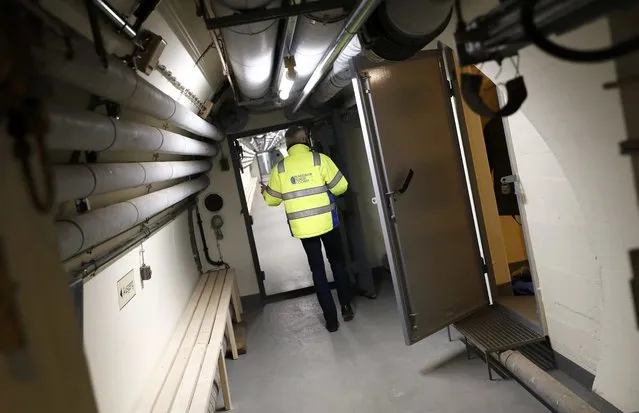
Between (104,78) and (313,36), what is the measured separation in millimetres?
1381

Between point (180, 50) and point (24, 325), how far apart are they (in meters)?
2.12

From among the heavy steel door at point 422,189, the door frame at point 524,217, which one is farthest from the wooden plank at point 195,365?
the door frame at point 524,217

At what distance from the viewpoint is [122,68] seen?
1.52m

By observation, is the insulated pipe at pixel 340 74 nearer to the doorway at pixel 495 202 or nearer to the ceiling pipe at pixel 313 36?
the ceiling pipe at pixel 313 36

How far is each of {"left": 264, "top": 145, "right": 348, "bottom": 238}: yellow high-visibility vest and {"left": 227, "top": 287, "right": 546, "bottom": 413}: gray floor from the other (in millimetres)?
964

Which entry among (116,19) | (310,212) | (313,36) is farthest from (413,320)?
(116,19)

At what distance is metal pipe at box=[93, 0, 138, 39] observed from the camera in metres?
1.49

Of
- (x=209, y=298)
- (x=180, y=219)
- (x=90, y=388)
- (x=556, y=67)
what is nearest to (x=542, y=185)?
(x=556, y=67)

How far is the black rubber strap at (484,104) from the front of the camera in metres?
1.14

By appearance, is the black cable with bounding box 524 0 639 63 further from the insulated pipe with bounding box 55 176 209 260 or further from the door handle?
the door handle

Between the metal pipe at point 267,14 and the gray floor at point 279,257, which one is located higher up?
the metal pipe at point 267,14

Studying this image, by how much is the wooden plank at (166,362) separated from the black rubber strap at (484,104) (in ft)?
6.80

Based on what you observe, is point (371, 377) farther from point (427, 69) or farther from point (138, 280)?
point (427, 69)

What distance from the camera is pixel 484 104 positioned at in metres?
1.16
